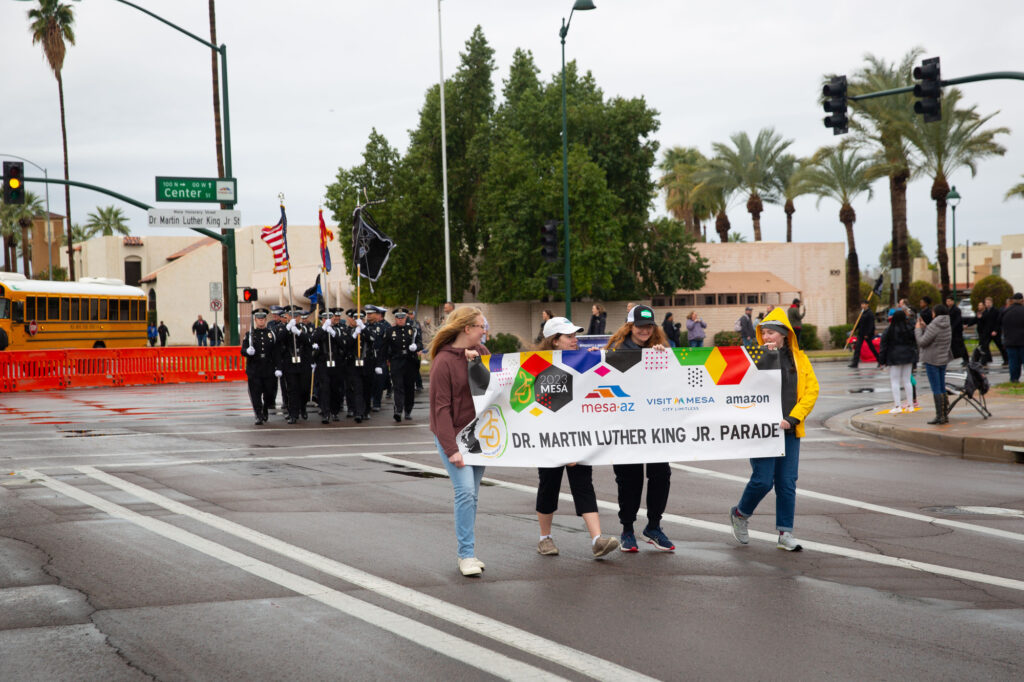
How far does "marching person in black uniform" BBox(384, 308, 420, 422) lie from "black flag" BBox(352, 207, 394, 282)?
5407mm

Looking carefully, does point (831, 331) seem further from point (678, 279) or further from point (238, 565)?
point (238, 565)

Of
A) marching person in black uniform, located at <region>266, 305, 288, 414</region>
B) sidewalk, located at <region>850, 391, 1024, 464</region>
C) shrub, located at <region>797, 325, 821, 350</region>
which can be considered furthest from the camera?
shrub, located at <region>797, 325, 821, 350</region>

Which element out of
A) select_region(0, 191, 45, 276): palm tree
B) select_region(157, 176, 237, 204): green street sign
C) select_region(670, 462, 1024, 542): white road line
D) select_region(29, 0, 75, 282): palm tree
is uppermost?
select_region(29, 0, 75, 282): palm tree

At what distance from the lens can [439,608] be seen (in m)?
6.05

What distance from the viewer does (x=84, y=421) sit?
58.9 feet

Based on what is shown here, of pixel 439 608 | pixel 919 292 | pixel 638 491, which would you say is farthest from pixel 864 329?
pixel 919 292

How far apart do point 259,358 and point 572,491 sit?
11182 mm

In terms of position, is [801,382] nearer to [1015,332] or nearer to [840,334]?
[1015,332]

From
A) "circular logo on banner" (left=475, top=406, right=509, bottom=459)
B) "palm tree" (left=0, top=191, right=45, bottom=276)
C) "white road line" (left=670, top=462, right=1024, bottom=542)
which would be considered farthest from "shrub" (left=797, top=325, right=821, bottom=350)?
"palm tree" (left=0, top=191, right=45, bottom=276)

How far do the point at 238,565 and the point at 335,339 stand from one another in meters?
11.0

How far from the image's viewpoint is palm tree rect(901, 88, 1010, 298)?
4116 cm

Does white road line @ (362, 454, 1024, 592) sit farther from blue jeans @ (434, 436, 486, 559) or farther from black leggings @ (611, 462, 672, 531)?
blue jeans @ (434, 436, 486, 559)

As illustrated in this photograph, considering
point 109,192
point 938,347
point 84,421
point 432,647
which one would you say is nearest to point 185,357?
point 109,192

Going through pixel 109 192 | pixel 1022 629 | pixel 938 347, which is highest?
pixel 109 192
